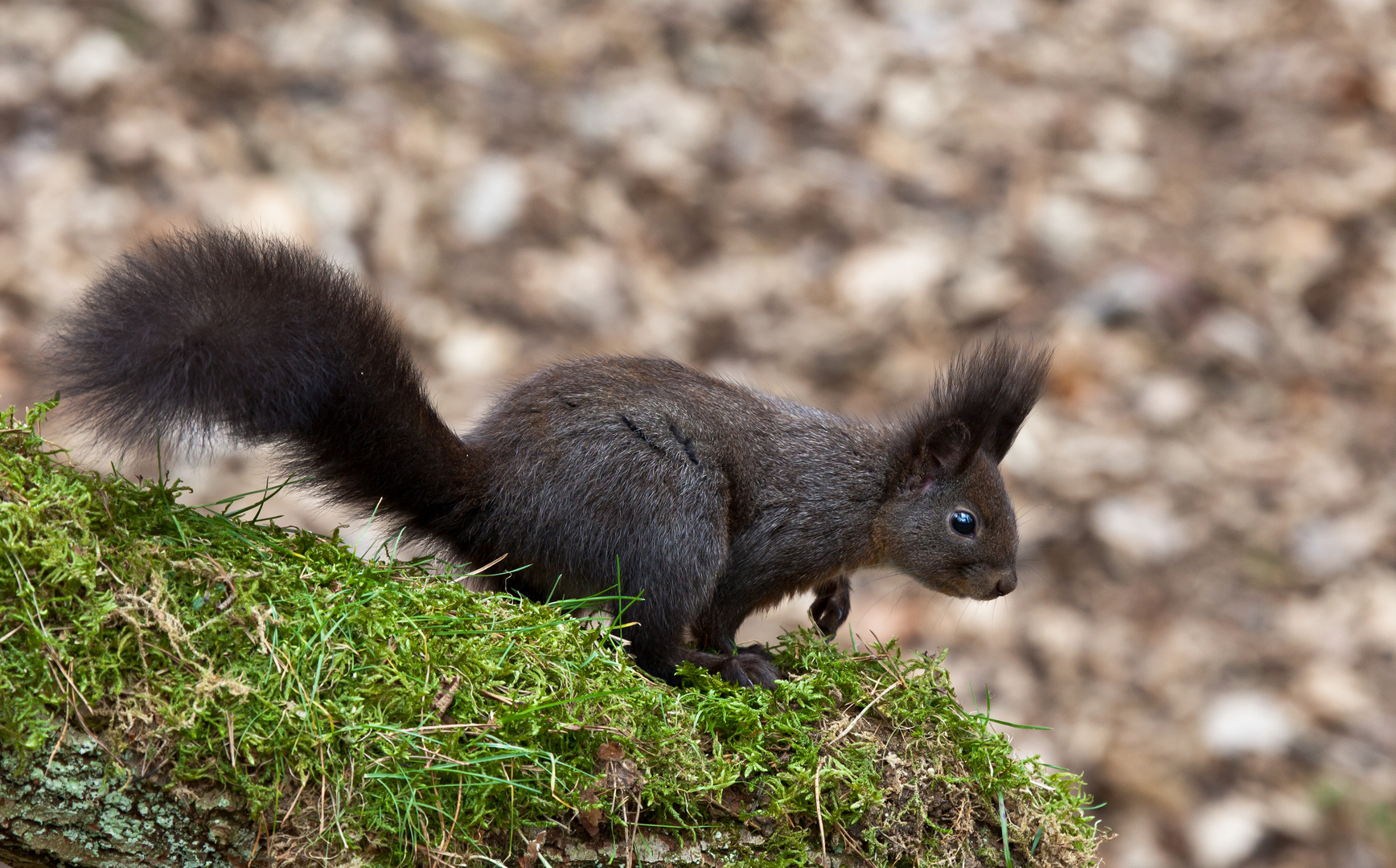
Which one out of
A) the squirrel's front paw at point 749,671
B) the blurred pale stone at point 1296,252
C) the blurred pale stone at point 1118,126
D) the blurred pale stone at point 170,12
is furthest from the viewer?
the blurred pale stone at point 1118,126

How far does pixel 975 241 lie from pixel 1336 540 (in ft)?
7.97

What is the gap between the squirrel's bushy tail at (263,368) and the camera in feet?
7.23

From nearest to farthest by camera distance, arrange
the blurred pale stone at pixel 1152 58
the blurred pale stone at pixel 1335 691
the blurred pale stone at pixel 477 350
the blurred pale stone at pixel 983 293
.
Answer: the blurred pale stone at pixel 1335 691 → the blurred pale stone at pixel 477 350 → the blurred pale stone at pixel 983 293 → the blurred pale stone at pixel 1152 58

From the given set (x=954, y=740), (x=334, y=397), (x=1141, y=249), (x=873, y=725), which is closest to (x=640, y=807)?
(x=873, y=725)

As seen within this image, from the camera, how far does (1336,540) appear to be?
5.77 m

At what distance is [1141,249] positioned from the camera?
6582mm

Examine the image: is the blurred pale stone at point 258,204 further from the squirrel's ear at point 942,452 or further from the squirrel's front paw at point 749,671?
the squirrel's front paw at point 749,671

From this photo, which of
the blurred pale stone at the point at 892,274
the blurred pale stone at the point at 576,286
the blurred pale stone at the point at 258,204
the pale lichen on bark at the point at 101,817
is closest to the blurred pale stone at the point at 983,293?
the blurred pale stone at the point at 892,274

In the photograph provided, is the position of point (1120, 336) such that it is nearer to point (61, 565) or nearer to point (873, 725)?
point (873, 725)

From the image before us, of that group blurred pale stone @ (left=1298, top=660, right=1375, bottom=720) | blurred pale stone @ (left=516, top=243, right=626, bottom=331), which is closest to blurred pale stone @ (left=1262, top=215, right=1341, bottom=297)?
blurred pale stone @ (left=1298, top=660, right=1375, bottom=720)

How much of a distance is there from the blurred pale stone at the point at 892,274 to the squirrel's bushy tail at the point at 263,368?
3.89 metres

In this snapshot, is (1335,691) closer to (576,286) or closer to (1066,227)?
(1066,227)

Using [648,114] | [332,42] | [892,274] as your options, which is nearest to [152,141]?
[332,42]

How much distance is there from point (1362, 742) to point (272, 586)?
496cm
